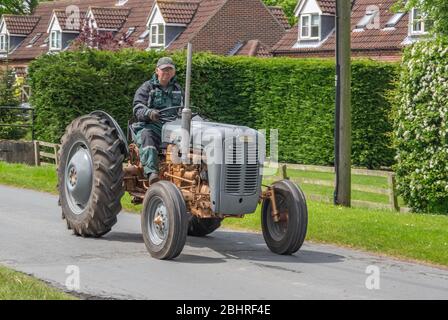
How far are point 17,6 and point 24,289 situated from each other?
74.2m

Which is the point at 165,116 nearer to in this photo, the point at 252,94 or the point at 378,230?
the point at 378,230

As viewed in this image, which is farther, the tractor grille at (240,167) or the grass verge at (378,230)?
the grass verge at (378,230)

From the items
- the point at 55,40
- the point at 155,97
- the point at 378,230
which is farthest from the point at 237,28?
the point at 155,97

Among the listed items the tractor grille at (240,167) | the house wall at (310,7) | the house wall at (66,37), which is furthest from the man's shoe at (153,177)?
the house wall at (66,37)

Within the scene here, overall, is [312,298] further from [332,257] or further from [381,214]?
[381,214]

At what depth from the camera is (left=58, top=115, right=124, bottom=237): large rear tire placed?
44.7ft

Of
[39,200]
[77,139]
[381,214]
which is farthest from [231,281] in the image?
[39,200]

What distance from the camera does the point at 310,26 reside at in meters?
52.2

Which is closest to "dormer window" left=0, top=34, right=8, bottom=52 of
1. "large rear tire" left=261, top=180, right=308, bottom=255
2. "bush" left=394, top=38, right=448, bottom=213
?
"bush" left=394, top=38, right=448, bottom=213

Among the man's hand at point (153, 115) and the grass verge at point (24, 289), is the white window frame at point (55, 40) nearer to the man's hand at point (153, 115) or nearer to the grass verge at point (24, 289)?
the man's hand at point (153, 115)

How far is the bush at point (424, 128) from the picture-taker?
19125mm

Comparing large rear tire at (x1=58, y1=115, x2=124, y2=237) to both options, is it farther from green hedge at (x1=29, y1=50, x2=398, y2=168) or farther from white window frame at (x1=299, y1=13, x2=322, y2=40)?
white window frame at (x1=299, y1=13, x2=322, y2=40)

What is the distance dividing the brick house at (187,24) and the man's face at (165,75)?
127 feet
